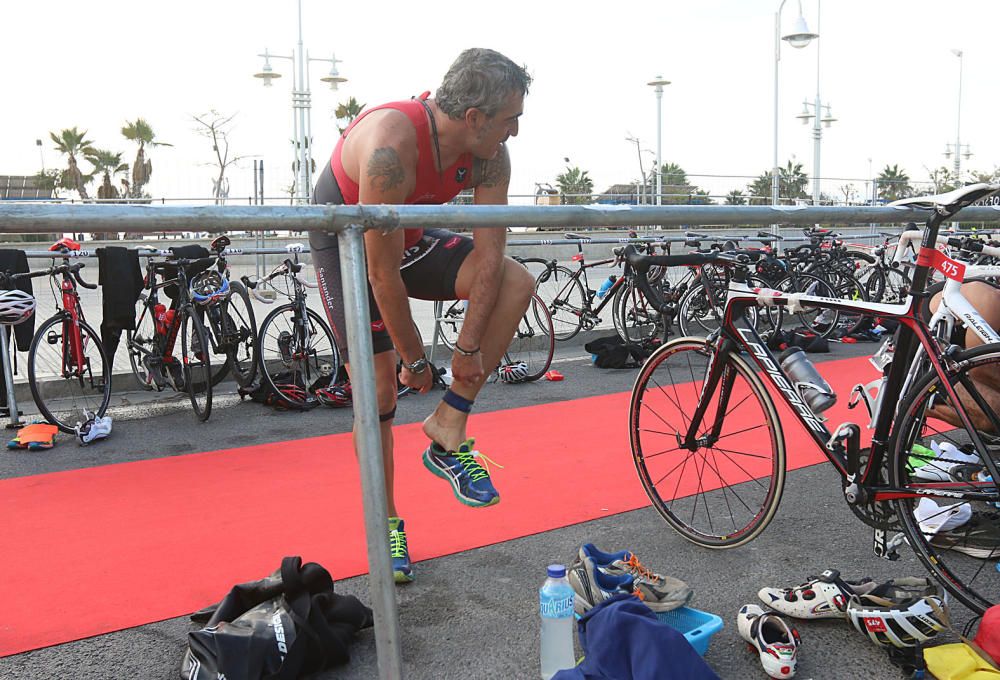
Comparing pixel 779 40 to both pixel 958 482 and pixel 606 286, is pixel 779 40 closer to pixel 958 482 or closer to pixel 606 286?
pixel 606 286

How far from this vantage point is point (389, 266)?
9.09ft

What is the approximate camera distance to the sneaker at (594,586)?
9.09ft

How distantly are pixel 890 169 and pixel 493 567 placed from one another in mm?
76546

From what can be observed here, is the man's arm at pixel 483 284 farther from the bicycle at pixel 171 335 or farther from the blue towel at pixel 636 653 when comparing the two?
the bicycle at pixel 171 335

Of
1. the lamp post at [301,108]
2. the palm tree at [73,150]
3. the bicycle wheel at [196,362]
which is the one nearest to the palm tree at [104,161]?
the palm tree at [73,150]

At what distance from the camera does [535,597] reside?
3.07 m

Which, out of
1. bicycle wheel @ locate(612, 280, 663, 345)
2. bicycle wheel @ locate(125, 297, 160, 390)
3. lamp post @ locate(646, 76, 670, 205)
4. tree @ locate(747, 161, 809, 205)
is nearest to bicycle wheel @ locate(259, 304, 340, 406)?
bicycle wheel @ locate(125, 297, 160, 390)

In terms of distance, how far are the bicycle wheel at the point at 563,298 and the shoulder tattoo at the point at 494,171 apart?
7368 millimetres

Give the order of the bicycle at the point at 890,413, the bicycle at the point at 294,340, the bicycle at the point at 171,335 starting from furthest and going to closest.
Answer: the bicycle at the point at 294,340 → the bicycle at the point at 171,335 → the bicycle at the point at 890,413

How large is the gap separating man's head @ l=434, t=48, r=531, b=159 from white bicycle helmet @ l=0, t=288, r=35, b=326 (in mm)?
4293

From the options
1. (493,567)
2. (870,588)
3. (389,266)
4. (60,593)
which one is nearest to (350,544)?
(493,567)

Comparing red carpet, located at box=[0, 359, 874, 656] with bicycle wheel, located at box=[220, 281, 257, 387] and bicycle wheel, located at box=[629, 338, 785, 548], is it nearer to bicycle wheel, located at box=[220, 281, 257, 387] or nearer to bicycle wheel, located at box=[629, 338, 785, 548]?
bicycle wheel, located at box=[629, 338, 785, 548]

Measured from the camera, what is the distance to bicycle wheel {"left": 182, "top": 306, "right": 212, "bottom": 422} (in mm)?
6441

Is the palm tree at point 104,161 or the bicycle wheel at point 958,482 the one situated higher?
the palm tree at point 104,161
